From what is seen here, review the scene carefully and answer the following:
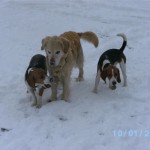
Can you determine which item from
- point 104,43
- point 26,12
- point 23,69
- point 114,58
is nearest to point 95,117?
point 114,58

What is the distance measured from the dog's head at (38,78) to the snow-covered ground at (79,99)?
53 centimetres

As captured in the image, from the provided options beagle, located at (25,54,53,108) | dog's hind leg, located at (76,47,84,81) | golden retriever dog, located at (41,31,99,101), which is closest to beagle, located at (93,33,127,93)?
golden retriever dog, located at (41,31,99,101)

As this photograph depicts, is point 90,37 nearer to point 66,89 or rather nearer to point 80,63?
point 80,63

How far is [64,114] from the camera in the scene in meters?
6.55

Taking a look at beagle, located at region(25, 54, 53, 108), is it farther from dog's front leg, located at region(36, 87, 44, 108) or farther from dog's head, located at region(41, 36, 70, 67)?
dog's head, located at region(41, 36, 70, 67)

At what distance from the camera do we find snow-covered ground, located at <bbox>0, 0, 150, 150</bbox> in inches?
225

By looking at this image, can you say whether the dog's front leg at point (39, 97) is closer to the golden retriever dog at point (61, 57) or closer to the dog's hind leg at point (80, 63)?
the golden retriever dog at point (61, 57)

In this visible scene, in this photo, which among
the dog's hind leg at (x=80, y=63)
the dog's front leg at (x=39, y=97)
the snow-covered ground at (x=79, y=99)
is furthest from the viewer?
the dog's hind leg at (x=80, y=63)
